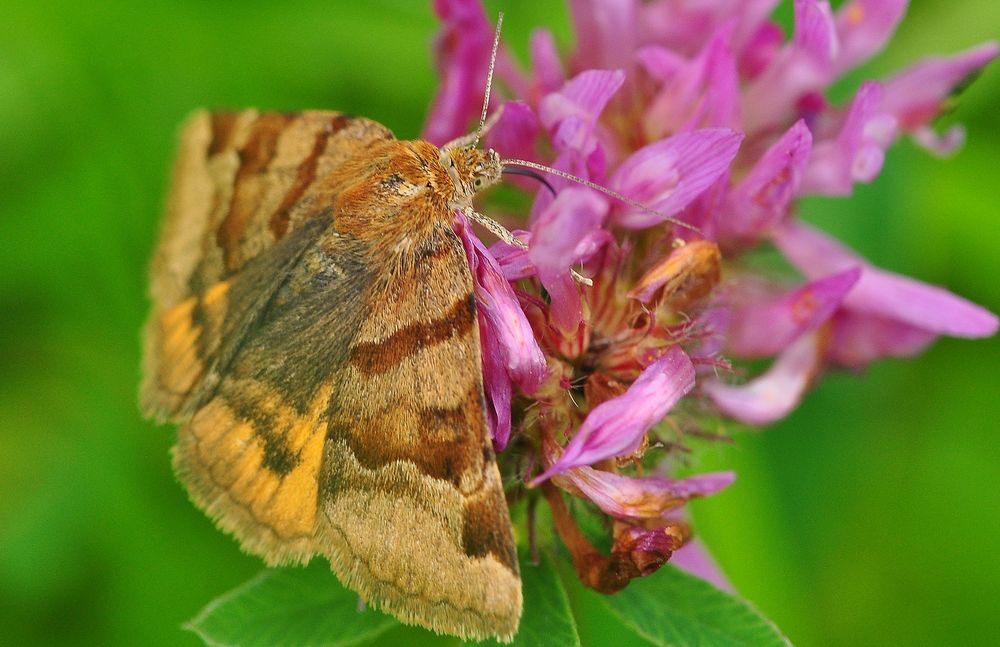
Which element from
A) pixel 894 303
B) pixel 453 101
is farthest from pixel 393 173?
pixel 894 303

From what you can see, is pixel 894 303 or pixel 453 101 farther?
pixel 453 101

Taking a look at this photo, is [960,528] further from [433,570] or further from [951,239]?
[433,570]

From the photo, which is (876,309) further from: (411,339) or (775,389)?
(411,339)

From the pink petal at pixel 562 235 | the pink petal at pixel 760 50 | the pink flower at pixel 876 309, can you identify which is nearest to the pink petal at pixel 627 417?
the pink petal at pixel 562 235

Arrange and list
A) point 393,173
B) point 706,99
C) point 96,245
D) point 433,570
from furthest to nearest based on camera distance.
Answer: point 96,245
point 706,99
point 393,173
point 433,570

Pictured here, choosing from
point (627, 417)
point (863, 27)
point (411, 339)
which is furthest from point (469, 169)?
point (863, 27)

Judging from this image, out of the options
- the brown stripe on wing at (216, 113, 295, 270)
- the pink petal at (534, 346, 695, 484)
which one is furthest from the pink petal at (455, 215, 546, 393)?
the brown stripe on wing at (216, 113, 295, 270)
